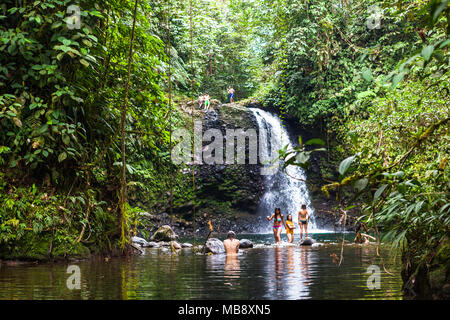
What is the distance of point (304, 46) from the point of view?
67.3ft

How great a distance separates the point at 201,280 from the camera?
18.3 feet

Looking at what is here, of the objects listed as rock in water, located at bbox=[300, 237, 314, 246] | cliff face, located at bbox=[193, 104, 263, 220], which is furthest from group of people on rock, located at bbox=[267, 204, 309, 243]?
cliff face, located at bbox=[193, 104, 263, 220]

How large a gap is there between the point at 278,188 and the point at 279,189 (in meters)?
0.07

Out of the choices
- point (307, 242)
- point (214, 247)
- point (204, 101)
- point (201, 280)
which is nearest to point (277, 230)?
point (307, 242)

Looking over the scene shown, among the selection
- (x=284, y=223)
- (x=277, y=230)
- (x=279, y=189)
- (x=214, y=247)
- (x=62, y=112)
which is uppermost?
(x=62, y=112)

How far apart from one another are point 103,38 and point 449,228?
6.37 meters

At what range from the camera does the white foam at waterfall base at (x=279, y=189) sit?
2084 cm

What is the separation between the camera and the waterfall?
20859 millimetres

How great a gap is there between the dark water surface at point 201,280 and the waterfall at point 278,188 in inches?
517

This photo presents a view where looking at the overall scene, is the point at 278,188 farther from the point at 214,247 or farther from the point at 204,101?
the point at 214,247

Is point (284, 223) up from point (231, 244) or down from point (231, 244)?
up

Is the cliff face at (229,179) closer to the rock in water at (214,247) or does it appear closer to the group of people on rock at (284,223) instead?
the group of people on rock at (284,223)

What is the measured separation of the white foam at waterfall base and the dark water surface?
1312 cm

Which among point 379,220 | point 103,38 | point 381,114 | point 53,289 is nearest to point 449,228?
point 379,220
